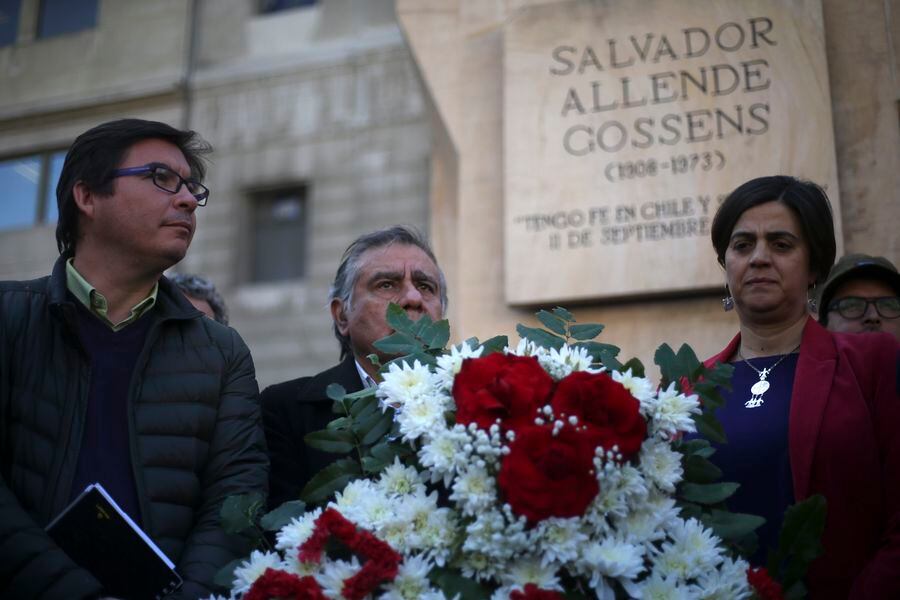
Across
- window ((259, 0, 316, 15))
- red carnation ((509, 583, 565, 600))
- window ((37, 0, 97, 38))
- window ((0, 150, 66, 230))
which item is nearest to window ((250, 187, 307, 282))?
window ((259, 0, 316, 15))

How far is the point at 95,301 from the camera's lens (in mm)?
2908

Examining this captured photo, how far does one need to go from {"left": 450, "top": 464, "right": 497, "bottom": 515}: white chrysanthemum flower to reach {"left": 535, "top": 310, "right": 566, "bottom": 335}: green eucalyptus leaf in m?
0.52

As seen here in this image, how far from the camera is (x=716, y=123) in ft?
20.7

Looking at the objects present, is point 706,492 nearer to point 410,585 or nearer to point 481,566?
point 481,566

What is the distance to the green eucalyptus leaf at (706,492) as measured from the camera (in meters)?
2.23

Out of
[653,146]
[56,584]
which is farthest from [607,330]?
[56,584]

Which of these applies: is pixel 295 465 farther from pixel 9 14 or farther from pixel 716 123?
pixel 9 14

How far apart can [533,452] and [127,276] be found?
1.56 m

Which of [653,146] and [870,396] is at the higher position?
[653,146]

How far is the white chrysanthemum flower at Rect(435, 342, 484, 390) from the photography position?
7.10 ft

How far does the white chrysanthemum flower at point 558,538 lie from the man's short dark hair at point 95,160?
69.8 inches

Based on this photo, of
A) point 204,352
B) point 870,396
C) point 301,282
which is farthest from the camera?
point 301,282

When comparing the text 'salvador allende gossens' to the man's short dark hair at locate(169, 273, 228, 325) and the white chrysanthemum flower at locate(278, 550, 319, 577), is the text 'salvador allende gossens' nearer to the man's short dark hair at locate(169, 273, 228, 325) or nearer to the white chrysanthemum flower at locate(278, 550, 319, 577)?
the man's short dark hair at locate(169, 273, 228, 325)

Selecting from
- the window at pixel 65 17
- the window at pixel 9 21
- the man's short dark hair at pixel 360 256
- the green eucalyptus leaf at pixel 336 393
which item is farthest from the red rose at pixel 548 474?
the window at pixel 9 21
